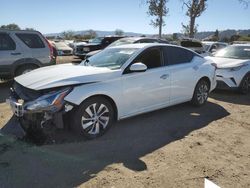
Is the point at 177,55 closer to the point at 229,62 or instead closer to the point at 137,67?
the point at 137,67

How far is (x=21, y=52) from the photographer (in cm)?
880

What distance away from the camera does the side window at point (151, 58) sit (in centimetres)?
569

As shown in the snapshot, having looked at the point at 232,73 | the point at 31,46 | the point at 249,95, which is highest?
the point at 31,46

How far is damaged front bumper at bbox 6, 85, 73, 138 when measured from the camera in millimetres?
4395

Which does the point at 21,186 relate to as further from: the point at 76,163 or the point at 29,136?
the point at 29,136

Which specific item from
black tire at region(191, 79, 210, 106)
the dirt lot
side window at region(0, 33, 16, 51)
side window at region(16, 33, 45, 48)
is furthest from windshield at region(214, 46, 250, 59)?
side window at region(0, 33, 16, 51)

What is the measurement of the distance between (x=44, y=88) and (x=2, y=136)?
48.2 inches

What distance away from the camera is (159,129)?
5.52 meters

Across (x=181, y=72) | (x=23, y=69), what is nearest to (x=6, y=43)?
(x=23, y=69)

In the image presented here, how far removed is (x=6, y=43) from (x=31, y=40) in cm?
76

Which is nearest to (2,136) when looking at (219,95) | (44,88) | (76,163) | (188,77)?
(44,88)

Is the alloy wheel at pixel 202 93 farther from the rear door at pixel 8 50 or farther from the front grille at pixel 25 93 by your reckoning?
the rear door at pixel 8 50

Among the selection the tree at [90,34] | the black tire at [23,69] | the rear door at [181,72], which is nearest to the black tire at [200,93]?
the rear door at [181,72]

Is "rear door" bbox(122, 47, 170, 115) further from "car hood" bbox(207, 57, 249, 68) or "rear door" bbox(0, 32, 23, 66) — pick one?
"rear door" bbox(0, 32, 23, 66)
